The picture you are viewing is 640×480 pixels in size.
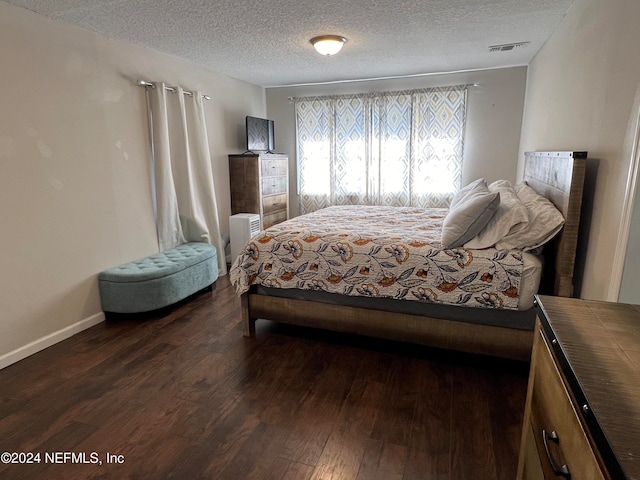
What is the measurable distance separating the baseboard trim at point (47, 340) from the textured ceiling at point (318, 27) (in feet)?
7.15

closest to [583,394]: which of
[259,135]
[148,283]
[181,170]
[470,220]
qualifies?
[470,220]

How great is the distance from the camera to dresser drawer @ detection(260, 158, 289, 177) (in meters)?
4.81

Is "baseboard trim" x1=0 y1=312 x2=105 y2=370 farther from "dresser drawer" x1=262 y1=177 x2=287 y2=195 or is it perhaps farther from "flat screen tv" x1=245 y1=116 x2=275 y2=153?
"flat screen tv" x1=245 y1=116 x2=275 y2=153

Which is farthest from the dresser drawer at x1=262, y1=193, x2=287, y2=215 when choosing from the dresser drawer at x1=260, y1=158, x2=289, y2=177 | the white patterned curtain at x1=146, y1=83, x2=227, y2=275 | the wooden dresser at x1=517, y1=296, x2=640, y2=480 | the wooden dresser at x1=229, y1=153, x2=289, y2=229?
the wooden dresser at x1=517, y1=296, x2=640, y2=480

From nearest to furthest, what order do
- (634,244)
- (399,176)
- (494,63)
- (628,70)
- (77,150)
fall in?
1. (634,244)
2. (628,70)
3. (77,150)
4. (494,63)
5. (399,176)

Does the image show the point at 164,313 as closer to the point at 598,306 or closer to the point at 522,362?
the point at 522,362

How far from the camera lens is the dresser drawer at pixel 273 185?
487cm

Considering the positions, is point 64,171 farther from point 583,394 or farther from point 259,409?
point 583,394

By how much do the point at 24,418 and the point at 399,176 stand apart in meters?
4.43

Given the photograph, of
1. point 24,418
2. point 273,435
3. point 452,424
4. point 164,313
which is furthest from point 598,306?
point 164,313

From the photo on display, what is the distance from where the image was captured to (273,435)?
1785mm

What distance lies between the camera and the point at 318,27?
296 centimetres

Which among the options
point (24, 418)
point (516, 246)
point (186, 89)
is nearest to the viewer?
point (24, 418)

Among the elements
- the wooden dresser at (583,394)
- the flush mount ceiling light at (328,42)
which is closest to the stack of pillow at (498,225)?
the wooden dresser at (583,394)
